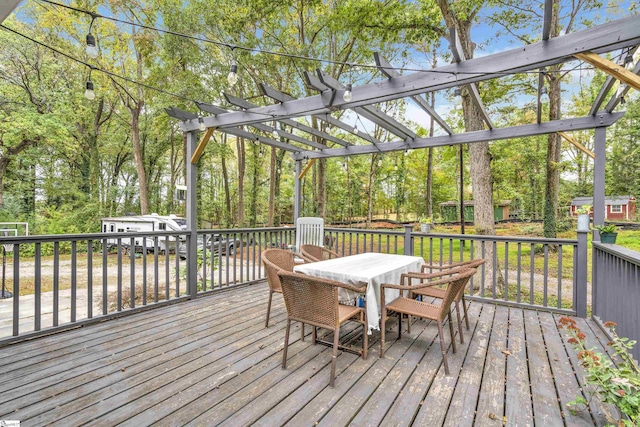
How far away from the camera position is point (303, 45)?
8586mm

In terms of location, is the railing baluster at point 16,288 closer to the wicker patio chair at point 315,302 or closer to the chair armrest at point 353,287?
the wicker patio chair at point 315,302

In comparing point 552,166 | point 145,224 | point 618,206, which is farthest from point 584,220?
point 618,206

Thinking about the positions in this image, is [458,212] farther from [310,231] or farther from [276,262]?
[276,262]

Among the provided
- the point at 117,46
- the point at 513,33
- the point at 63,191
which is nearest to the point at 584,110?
the point at 513,33

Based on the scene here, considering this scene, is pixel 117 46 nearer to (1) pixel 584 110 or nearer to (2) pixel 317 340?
(2) pixel 317 340

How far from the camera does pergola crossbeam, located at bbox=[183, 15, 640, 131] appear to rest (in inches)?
85.8

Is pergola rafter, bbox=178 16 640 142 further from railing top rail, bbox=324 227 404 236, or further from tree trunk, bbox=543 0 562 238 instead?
tree trunk, bbox=543 0 562 238

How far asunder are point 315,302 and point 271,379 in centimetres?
63

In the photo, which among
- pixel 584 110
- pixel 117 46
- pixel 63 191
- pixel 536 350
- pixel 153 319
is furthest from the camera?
pixel 63 191

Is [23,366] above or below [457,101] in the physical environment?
below

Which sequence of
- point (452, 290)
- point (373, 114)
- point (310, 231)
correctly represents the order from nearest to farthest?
point (452, 290) → point (373, 114) → point (310, 231)

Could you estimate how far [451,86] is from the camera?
2.88 meters

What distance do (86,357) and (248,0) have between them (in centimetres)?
852

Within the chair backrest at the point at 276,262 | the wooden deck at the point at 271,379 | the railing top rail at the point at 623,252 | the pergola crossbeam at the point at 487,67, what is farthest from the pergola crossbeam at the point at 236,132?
the railing top rail at the point at 623,252
